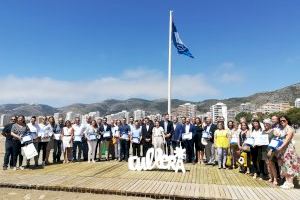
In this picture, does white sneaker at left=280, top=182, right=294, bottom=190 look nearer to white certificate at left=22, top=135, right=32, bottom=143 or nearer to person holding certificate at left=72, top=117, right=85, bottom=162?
person holding certificate at left=72, top=117, right=85, bottom=162

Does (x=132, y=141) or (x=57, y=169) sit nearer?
(x=57, y=169)

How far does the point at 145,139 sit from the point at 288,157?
662 cm

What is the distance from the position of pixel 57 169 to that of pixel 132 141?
139 inches

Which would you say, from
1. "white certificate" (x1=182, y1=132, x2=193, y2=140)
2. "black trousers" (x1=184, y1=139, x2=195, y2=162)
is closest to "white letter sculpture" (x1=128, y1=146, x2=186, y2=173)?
"white certificate" (x1=182, y1=132, x2=193, y2=140)

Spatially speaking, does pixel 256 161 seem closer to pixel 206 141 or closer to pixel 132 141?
pixel 206 141

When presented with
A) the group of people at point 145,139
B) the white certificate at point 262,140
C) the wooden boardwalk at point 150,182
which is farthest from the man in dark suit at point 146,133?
the white certificate at point 262,140

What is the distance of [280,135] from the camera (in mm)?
9750

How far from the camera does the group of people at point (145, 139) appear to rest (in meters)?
12.0

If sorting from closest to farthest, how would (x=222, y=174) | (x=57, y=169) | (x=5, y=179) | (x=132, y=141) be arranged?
1. (x=5, y=179)
2. (x=222, y=174)
3. (x=57, y=169)
4. (x=132, y=141)

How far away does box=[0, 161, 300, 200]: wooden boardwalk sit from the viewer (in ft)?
27.6

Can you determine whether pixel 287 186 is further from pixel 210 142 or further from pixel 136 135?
pixel 136 135

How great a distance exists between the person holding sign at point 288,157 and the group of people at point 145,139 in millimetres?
962

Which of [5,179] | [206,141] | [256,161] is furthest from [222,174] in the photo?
[5,179]

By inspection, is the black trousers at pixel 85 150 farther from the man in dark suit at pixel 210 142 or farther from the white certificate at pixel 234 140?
the white certificate at pixel 234 140
